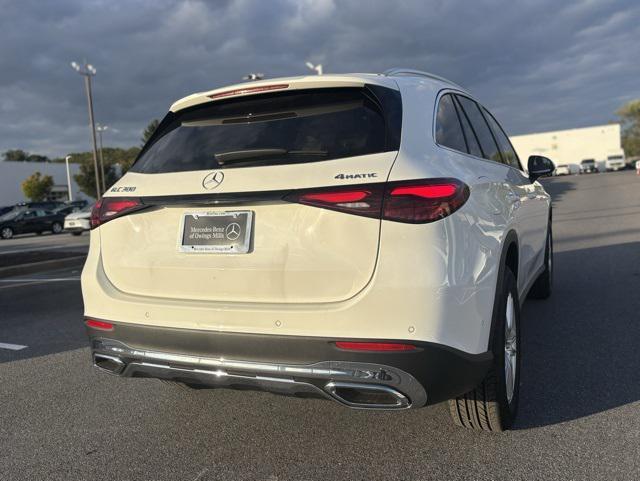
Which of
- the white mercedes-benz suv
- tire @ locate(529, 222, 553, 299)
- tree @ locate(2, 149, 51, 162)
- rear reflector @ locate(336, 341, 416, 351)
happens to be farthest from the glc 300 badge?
tree @ locate(2, 149, 51, 162)

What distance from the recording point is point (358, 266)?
8.00 feet

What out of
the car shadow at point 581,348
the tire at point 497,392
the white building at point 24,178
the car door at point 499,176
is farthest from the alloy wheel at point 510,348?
the white building at point 24,178

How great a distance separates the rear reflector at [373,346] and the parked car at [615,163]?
67914 millimetres

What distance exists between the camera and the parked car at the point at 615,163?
62.0 m

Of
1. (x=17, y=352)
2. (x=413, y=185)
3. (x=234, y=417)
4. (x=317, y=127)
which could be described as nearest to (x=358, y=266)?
(x=413, y=185)

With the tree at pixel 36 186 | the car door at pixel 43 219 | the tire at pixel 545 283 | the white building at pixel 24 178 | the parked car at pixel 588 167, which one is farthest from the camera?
the parked car at pixel 588 167

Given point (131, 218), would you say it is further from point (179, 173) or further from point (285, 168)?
point (285, 168)

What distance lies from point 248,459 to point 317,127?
5.53 ft

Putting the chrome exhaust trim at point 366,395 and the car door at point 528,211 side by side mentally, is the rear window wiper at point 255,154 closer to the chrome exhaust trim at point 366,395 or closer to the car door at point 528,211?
the chrome exhaust trim at point 366,395

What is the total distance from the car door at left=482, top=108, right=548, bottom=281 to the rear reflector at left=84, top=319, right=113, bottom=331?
2624 millimetres

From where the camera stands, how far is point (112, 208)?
2998 millimetres

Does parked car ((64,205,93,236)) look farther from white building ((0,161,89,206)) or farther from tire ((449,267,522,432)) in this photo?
white building ((0,161,89,206))

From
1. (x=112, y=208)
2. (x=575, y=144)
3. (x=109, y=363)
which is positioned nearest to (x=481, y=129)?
(x=112, y=208)

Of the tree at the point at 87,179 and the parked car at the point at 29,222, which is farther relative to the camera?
the tree at the point at 87,179
